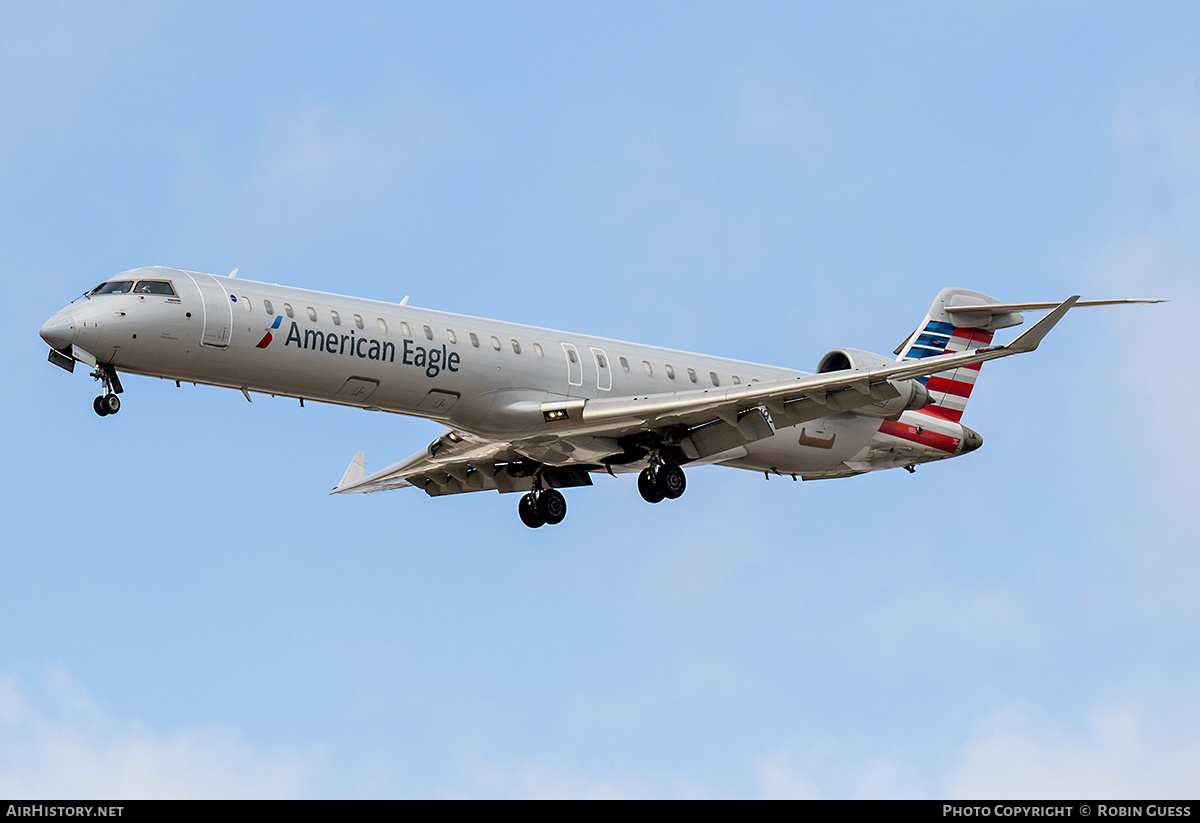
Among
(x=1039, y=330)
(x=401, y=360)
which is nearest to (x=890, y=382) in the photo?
(x=1039, y=330)

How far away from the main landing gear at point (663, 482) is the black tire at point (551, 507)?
7.68 feet

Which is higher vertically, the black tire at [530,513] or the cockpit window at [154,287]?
the cockpit window at [154,287]

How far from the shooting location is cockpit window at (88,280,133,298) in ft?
80.7

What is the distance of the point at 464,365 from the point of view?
87.1ft

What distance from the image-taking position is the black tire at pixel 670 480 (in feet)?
92.6

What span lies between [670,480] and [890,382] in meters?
4.20

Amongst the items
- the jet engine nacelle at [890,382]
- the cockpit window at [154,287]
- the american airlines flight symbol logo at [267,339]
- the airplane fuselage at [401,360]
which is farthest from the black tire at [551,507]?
the cockpit window at [154,287]

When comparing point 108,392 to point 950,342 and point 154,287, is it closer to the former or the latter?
point 154,287

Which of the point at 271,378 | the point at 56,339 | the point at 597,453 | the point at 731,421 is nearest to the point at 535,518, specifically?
the point at 597,453

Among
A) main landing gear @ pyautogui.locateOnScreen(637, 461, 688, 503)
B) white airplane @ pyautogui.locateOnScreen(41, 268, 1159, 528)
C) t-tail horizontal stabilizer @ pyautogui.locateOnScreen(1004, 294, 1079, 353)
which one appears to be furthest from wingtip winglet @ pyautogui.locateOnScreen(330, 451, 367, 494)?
t-tail horizontal stabilizer @ pyautogui.locateOnScreen(1004, 294, 1079, 353)

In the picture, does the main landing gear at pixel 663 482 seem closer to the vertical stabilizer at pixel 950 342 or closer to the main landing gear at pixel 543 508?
the main landing gear at pixel 543 508

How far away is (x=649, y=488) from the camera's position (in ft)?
93.1

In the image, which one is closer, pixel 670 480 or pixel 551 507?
pixel 670 480

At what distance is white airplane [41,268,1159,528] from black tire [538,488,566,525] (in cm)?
3
